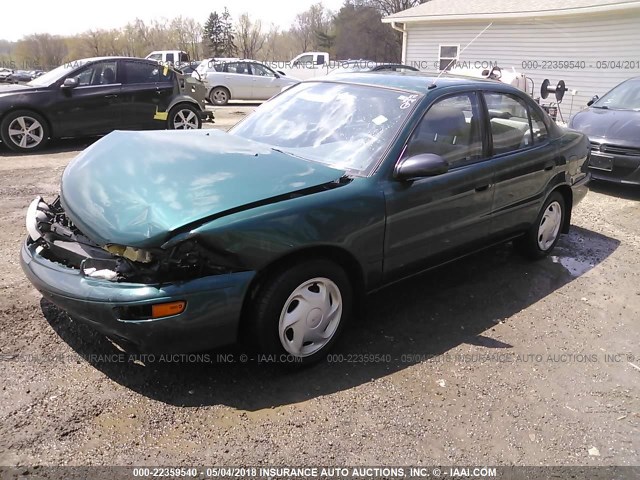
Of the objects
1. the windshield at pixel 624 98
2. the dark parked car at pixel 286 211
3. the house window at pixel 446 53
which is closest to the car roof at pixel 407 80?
the dark parked car at pixel 286 211

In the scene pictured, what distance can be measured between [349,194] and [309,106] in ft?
3.87

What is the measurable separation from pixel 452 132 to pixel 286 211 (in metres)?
1.61

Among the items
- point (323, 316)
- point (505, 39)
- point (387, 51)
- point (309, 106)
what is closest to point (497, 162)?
point (309, 106)

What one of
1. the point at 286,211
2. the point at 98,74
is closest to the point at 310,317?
the point at 286,211

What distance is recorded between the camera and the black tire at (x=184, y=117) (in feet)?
32.4

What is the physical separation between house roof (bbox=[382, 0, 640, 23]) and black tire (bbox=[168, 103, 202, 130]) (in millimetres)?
10342

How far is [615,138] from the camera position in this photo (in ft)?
23.7

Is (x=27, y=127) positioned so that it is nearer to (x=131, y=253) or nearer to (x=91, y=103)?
(x=91, y=103)

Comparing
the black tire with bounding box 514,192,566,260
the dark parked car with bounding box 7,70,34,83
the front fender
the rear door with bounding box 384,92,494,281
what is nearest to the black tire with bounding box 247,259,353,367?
the front fender

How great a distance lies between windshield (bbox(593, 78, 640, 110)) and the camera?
8035 millimetres

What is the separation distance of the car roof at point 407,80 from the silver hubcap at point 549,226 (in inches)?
51.8

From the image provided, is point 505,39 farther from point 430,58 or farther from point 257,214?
point 257,214

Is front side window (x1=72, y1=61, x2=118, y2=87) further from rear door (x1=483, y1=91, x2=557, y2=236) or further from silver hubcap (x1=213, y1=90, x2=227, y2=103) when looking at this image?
silver hubcap (x1=213, y1=90, x2=227, y2=103)

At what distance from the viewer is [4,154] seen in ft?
27.5
